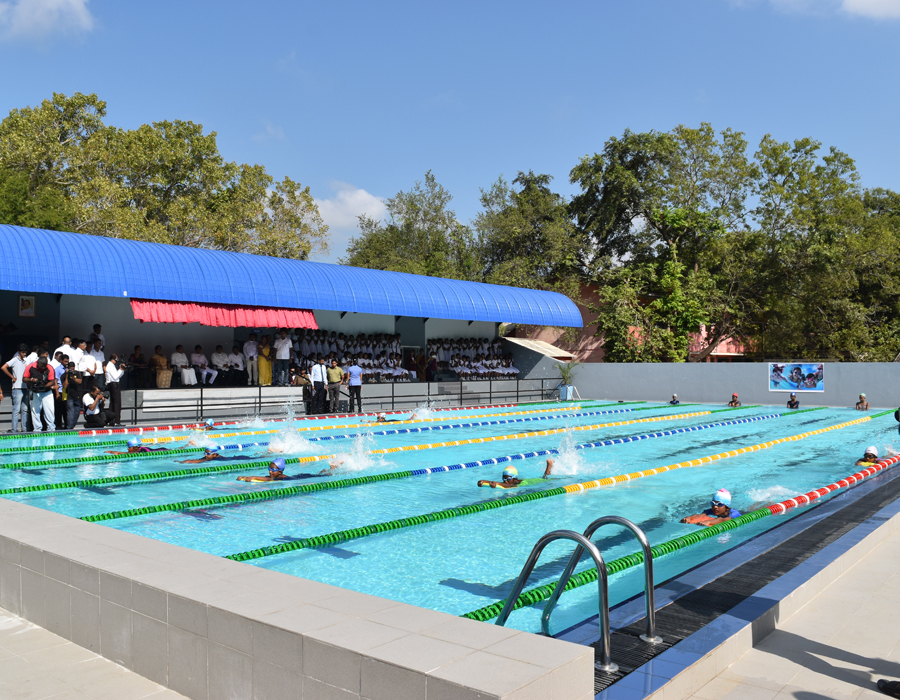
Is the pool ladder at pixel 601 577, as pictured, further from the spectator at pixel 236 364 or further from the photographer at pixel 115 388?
the spectator at pixel 236 364

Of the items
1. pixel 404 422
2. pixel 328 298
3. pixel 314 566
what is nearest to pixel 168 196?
pixel 328 298

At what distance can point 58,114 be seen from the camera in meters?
30.0

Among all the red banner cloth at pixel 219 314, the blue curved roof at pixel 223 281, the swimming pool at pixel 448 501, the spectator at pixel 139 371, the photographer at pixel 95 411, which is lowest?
the swimming pool at pixel 448 501

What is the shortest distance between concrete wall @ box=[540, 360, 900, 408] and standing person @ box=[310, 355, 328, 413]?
1133 cm

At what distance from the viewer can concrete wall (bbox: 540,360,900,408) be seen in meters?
21.1

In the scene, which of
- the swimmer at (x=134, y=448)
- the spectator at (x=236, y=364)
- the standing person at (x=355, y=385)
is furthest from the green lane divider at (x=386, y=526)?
the spectator at (x=236, y=364)

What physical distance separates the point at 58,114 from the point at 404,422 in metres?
23.0

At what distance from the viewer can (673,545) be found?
5.80 metres

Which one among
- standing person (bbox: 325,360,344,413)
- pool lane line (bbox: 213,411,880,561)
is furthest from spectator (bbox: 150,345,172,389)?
pool lane line (bbox: 213,411,880,561)

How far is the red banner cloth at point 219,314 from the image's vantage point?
16.7 metres

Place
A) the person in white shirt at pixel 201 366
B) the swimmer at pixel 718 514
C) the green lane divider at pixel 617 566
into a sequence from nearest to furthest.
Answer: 1. the green lane divider at pixel 617 566
2. the swimmer at pixel 718 514
3. the person in white shirt at pixel 201 366

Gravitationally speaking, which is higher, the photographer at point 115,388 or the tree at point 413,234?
the tree at point 413,234

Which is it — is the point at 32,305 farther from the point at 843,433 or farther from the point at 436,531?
the point at 843,433

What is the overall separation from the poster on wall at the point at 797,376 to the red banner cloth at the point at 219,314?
46.9 ft
